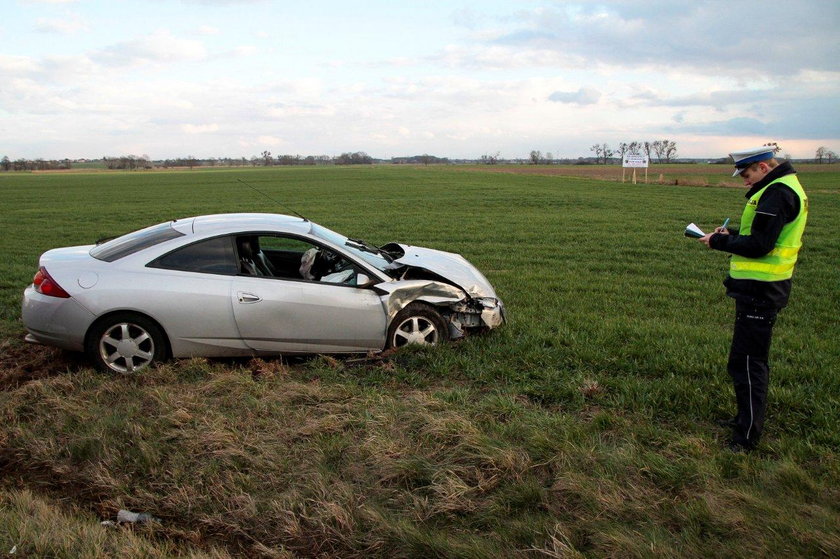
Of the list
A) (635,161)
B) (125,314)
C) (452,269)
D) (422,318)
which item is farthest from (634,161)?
(125,314)

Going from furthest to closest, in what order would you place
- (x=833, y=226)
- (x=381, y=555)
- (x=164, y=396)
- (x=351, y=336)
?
(x=833, y=226) < (x=351, y=336) < (x=164, y=396) < (x=381, y=555)


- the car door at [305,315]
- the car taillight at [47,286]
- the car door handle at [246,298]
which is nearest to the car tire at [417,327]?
the car door at [305,315]

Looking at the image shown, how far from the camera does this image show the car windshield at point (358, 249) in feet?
20.6

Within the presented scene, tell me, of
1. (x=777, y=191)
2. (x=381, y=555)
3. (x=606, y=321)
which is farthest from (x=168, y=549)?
(x=606, y=321)

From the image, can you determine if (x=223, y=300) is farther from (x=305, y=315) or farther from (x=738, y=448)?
(x=738, y=448)

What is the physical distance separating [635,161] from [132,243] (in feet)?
148

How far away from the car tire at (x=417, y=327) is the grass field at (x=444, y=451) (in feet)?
0.64

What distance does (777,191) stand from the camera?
13.0ft

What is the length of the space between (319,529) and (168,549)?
73cm

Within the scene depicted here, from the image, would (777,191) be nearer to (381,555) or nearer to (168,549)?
(381,555)

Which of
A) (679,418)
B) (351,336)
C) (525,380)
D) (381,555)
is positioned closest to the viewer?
(381,555)

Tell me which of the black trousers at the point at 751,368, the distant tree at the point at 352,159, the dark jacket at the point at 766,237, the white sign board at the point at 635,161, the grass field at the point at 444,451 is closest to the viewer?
the grass field at the point at 444,451

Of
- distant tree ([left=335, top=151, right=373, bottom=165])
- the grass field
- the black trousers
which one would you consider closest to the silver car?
the grass field

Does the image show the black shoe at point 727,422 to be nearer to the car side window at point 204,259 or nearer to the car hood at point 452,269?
the car hood at point 452,269
